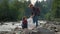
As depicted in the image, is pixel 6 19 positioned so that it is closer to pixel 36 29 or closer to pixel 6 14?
pixel 6 14

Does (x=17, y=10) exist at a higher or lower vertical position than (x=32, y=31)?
higher

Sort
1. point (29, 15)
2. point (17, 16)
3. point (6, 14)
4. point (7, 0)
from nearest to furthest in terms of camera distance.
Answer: point (29, 15) → point (17, 16) → point (6, 14) → point (7, 0)

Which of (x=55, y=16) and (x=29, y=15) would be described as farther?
(x=55, y=16)

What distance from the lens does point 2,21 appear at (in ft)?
12.8

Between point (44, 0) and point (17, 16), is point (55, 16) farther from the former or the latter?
point (17, 16)

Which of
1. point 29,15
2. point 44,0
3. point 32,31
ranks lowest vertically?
point 32,31

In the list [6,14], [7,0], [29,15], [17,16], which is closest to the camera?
[29,15]

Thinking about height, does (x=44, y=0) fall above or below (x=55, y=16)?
above

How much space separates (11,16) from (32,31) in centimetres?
93

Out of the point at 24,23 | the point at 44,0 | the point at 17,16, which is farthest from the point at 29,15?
the point at 44,0

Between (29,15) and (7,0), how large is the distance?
125cm

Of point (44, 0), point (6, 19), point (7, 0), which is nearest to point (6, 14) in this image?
point (6, 19)

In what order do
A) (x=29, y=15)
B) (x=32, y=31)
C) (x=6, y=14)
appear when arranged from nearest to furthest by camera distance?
(x=32, y=31) < (x=29, y=15) < (x=6, y=14)

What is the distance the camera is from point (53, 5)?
3920 mm
